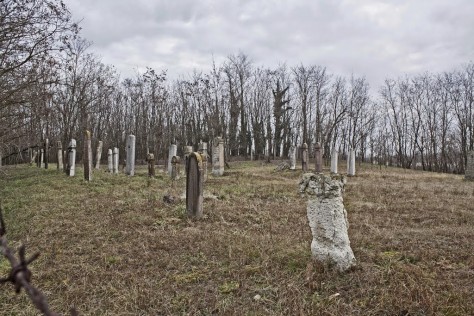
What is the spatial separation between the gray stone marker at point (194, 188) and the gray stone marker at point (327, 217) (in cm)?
357

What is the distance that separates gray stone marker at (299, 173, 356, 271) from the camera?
4973 millimetres

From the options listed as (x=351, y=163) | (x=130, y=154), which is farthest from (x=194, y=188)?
(x=351, y=163)

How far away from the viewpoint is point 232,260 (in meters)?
5.46

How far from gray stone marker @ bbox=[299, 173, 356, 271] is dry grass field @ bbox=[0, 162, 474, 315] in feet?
0.77

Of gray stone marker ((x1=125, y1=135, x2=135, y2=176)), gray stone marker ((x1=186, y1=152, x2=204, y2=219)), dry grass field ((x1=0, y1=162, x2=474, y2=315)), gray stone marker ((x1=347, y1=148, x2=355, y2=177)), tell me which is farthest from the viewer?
gray stone marker ((x1=347, y1=148, x2=355, y2=177))

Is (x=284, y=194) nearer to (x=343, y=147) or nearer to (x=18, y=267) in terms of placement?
(x=18, y=267)

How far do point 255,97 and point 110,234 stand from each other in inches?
1739

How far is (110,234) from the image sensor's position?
23.0 ft

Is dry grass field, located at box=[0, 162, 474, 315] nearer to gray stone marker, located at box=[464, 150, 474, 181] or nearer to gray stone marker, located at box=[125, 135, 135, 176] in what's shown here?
gray stone marker, located at box=[125, 135, 135, 176]

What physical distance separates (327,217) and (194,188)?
3929mm

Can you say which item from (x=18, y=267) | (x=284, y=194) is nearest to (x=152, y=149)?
(x=284, y=194)

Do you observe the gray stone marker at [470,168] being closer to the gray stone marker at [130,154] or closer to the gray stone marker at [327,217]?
the gray stone marker at [130,154]

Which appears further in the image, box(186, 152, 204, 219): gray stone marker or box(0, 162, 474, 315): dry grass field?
box(186, 152, 204, 219): gray stone marker

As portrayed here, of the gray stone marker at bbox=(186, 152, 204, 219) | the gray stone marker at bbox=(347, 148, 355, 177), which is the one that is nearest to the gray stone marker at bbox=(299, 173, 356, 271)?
the gray stone marker at bbox=(186, 152, 204, 219)
